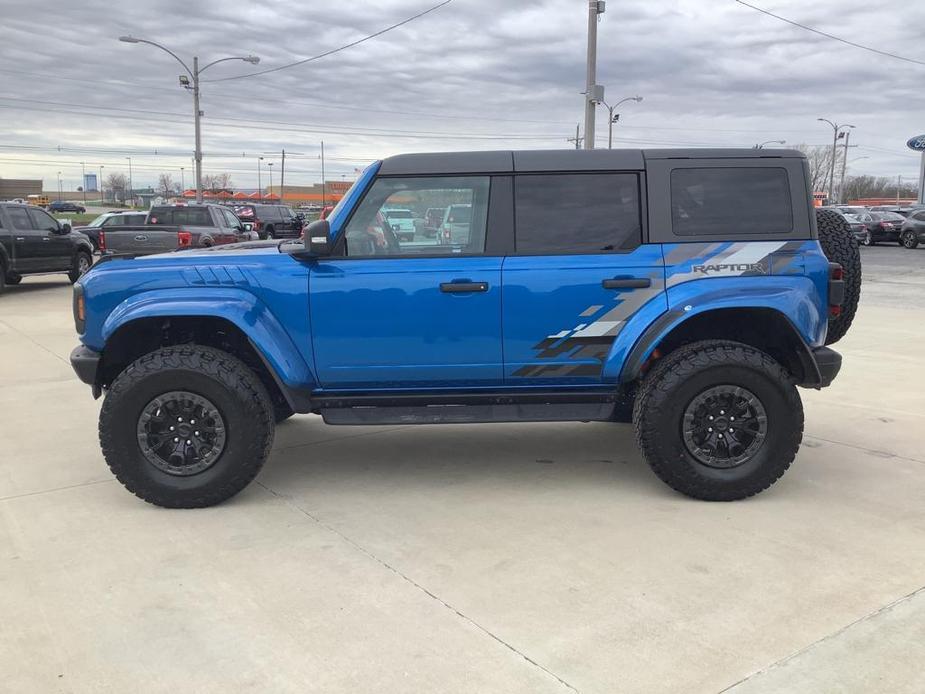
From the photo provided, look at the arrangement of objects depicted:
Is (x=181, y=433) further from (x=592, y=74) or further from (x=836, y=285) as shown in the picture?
(x=592, y=74)

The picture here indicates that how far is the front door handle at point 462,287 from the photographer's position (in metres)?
4.35

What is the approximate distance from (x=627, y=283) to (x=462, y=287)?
891 mm

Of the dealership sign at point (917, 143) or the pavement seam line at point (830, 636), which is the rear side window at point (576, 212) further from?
the dealership sign at point (917, 143)

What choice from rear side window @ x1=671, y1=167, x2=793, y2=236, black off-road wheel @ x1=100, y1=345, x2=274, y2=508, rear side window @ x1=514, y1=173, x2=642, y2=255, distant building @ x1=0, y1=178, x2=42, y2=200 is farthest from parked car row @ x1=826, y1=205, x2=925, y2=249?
distant building @ x1=0, y1=178, x2=42, y2=200

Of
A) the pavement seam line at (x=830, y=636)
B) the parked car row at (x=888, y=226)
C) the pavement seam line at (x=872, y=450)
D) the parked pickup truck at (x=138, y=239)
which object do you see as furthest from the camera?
the parked car row at (x=888, y=226)

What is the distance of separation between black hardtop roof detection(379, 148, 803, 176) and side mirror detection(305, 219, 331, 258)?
0.50 m

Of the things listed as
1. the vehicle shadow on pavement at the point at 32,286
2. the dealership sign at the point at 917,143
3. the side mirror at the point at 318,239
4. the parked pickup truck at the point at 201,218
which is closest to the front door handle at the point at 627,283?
the side mirror at the point at 318,239

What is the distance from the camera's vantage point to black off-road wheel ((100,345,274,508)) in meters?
4.32

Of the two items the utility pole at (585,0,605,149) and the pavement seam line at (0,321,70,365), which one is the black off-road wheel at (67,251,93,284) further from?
the utility pole at (585,0,605,149)

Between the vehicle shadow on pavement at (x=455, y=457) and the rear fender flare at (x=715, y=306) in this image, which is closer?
the rear fender flare at (x=715, y=306)

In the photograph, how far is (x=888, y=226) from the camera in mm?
32250

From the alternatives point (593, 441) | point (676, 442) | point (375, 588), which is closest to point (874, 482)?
point (676, 442)

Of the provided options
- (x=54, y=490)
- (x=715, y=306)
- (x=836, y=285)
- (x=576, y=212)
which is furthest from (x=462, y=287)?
(x=54, y=490)

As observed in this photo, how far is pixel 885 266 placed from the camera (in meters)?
22.3
